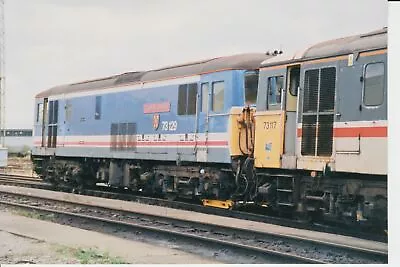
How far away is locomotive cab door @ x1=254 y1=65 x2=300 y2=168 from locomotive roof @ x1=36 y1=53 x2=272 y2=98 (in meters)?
0.97

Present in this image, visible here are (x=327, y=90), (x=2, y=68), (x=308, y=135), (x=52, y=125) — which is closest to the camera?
(x=327, y=90)

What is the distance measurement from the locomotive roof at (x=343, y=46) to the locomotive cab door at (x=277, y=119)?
0.57 feet

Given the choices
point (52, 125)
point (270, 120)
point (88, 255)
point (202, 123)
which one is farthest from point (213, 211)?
point (52, 125)

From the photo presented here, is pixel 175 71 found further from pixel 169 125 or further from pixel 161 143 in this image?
pixel 161 143

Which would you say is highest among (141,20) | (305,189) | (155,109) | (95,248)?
(141,20)

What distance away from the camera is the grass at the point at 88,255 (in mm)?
6246

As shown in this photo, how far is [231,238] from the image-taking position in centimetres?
752

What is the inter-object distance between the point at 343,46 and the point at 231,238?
2737 mm

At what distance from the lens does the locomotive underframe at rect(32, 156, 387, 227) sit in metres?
7.20

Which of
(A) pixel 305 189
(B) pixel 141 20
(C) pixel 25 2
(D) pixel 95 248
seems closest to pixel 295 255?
(A) pixel 305 189

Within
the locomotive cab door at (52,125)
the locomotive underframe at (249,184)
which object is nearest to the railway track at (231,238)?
the locomotive underframe at (249,184)

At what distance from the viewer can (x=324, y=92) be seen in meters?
7.64

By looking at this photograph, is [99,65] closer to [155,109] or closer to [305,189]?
[155,109]

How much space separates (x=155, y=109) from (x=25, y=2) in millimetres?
3755
